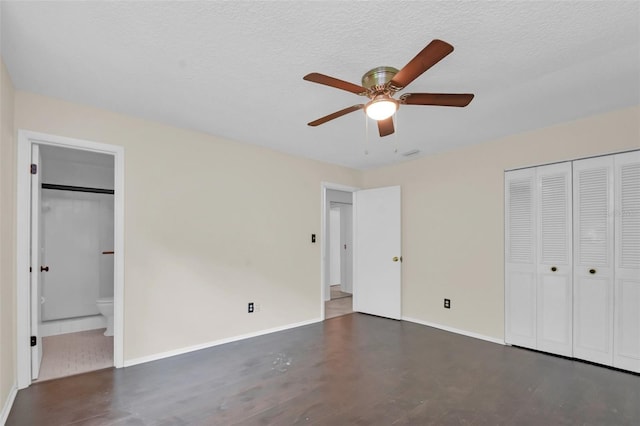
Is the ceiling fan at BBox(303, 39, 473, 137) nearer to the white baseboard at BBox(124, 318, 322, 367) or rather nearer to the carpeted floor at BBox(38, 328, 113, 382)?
the white baseboard at BBox(124, 318, 322, 367)

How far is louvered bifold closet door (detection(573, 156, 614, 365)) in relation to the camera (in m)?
2.92

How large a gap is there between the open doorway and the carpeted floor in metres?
3.04

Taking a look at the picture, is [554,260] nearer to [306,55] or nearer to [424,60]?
[424,60]

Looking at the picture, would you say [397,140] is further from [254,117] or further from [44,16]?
[44,16]

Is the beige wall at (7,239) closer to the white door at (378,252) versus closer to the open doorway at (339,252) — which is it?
the open doorway at (339,252)

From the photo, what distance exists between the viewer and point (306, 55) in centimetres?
200

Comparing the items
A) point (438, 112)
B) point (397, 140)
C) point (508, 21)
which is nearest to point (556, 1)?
point (508, 21)

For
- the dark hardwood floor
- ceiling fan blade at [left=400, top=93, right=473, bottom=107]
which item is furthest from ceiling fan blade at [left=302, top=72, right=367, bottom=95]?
the dark hardwood floor

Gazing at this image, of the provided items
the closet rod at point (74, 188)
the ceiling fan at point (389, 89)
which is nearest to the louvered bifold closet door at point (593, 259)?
the ceiling fan at point (389, 89)

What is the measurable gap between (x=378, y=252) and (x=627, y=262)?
274cm

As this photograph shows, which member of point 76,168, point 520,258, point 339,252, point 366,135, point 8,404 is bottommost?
point 8,404

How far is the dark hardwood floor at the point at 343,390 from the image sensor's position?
2.14 metres

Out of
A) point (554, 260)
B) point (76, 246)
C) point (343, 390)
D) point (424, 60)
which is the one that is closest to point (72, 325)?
point (76, 246)

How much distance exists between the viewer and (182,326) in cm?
327
